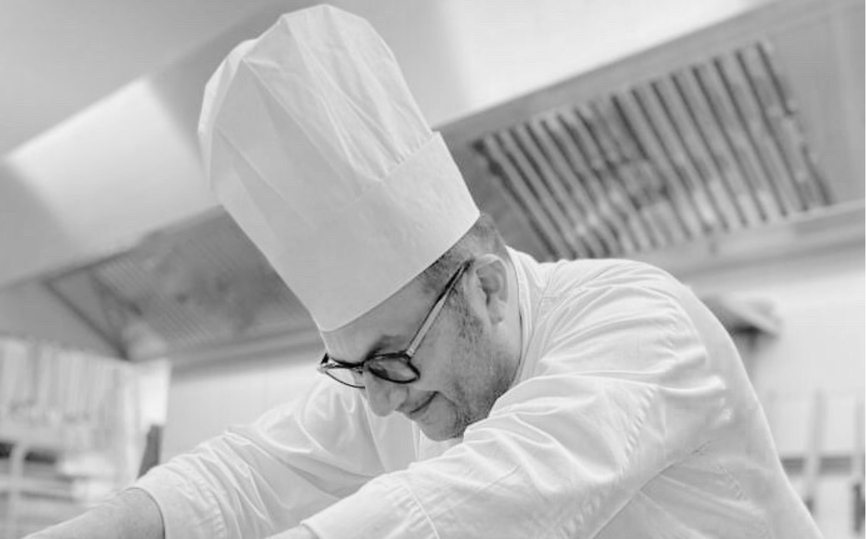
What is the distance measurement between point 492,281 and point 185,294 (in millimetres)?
2205

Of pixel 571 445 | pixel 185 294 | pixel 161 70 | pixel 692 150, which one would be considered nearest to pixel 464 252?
pixel 571 445

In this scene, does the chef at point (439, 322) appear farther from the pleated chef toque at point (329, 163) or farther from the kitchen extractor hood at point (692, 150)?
the kitchen extractor hood at point (692, 150)

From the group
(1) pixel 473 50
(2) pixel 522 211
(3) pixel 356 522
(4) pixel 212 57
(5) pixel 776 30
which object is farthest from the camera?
(2) pixel 522 211

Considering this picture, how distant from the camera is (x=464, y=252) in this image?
3.30 ft

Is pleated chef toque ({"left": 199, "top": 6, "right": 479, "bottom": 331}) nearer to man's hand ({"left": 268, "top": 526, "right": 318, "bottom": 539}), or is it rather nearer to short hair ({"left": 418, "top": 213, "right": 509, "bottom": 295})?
short hair ({"left": 418, "top": 213, "right": 509, "bottom": 295})

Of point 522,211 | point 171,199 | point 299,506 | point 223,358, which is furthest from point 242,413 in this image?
point 299,506

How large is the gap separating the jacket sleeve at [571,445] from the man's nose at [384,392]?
6.7 inches

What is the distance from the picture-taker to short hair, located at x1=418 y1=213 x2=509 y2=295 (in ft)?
3.21

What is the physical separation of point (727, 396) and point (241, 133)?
1.66 feet

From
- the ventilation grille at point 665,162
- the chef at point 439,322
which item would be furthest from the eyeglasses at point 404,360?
the ventilation grille at point 665,162

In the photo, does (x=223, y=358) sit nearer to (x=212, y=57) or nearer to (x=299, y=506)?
(x=212, y=57)

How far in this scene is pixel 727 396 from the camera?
0.91 m

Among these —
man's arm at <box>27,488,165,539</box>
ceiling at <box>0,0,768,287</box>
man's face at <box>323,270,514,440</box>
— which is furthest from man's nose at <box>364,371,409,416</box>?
ceiling at <box>0,0,768,287</box>

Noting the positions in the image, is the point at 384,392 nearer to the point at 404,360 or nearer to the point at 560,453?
the point at 404,360
